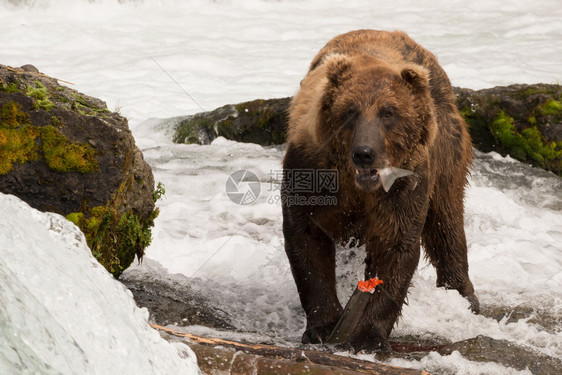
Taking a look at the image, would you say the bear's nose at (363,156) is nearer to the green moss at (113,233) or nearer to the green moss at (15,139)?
the green moss at (113,233)

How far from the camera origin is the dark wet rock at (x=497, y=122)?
9.59 meters

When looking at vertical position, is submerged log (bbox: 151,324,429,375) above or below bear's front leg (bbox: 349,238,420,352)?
above

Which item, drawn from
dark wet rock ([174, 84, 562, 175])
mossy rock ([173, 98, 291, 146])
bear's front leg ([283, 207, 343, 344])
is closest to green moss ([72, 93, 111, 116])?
bear's front leg ([283, 207, 343, 344])

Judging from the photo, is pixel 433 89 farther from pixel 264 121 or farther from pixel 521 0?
pixel 521 0

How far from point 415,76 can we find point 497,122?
570cm

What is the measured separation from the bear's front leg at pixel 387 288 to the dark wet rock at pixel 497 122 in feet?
13.7

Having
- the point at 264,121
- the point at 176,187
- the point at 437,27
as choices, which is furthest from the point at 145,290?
the point at 437,27

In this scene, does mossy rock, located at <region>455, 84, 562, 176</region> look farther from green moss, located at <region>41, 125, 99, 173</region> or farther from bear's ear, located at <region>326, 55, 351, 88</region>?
green moss, located at <region>41, 125, 99, 173</region>

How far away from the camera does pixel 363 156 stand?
4379 millimetres

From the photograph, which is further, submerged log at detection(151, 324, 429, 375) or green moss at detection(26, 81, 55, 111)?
green moss at detection(26, 81, 55, 111)

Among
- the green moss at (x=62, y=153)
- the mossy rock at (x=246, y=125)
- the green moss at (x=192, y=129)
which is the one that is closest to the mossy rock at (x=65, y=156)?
the green moss at (x=62, y=153)

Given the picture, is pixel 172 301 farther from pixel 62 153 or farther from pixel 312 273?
pixel 62 153

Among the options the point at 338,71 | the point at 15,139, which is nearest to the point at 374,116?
the point at 338,71

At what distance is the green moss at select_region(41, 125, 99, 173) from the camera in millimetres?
4637
